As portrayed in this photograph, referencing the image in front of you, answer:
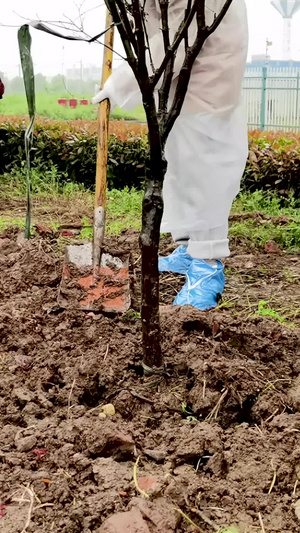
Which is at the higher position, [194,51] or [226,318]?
[194,51]

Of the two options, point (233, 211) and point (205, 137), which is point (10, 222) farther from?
point (205, 137)

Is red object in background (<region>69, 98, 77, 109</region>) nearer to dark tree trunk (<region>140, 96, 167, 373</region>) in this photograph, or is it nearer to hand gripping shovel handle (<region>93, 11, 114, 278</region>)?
hand gripping shovel handle (<region>93, 11, 114, 278</region>)

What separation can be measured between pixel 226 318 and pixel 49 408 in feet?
2.60

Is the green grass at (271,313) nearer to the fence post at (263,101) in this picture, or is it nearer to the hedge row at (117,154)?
the hedge row at (117,154)

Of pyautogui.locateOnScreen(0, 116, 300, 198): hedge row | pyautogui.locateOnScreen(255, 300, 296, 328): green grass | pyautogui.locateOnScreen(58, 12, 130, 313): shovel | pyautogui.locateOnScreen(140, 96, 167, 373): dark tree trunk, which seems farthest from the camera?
pyautogui.locateOnScreen(0, 116, 300, 198): hedge row

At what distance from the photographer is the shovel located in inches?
107

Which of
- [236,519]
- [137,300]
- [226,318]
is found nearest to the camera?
[236,519]

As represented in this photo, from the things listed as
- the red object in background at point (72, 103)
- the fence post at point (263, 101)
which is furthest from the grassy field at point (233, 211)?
the fence post at point (263, 101)

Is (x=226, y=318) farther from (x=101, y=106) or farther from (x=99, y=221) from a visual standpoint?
(x=101, y=106)

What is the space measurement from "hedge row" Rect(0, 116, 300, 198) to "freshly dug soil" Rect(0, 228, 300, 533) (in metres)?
3.16

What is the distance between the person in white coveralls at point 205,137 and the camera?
2879 millimetres

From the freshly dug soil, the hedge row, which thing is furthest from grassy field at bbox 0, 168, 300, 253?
the freshly dug soil

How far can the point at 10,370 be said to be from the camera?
2.15 meters

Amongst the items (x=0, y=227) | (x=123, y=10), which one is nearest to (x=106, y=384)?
(x=123, y=10)
